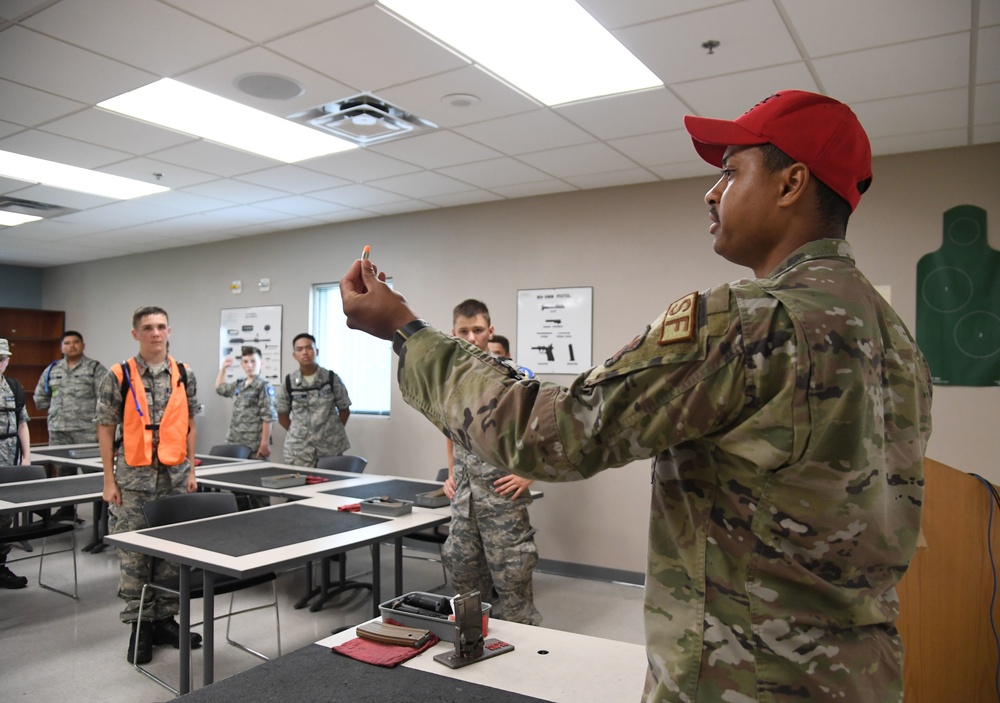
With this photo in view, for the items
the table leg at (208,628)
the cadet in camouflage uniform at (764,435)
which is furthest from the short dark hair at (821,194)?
the table leg at (208,628)

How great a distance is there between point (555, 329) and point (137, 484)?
3264mm

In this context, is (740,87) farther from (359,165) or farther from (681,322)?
(681,322)

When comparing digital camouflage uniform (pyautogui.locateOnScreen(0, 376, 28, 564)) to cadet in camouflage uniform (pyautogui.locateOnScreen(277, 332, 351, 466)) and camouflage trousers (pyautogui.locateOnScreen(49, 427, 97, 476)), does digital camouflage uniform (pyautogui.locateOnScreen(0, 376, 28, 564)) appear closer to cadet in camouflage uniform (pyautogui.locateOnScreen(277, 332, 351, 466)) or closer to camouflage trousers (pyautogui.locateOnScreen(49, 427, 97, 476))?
camouflage trousers (pyautogui.locateOnScreen(49, 427, 97, 476))

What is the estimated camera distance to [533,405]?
79 centimetres

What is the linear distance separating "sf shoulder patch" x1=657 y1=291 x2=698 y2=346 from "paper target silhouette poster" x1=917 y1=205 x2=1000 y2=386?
14.3ft

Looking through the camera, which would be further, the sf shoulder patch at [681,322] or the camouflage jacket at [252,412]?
the camouflage jacket at [252,412]

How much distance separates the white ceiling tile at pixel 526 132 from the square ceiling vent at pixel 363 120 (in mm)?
327

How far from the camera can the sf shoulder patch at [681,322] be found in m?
0.75

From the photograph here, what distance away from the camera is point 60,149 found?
484 cm

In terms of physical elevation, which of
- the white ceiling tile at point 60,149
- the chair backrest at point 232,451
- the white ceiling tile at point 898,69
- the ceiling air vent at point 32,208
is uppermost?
the ceiling air vent at point 32,208

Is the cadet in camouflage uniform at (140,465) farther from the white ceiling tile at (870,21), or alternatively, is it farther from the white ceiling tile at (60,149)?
the white ceiling tile at (870,21)

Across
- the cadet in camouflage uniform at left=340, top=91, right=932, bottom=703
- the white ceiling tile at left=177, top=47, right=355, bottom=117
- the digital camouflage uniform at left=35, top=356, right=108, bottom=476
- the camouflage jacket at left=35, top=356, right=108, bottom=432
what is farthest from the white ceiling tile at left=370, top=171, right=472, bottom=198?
the cadet in camouflage uniform at left=340, top=91, right=932, bottom=703

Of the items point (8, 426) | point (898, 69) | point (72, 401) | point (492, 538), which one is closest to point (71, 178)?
point (8, 426)

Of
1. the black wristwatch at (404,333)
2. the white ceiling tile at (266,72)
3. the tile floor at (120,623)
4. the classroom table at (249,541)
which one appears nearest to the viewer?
the black wristwatch at (404,333)
